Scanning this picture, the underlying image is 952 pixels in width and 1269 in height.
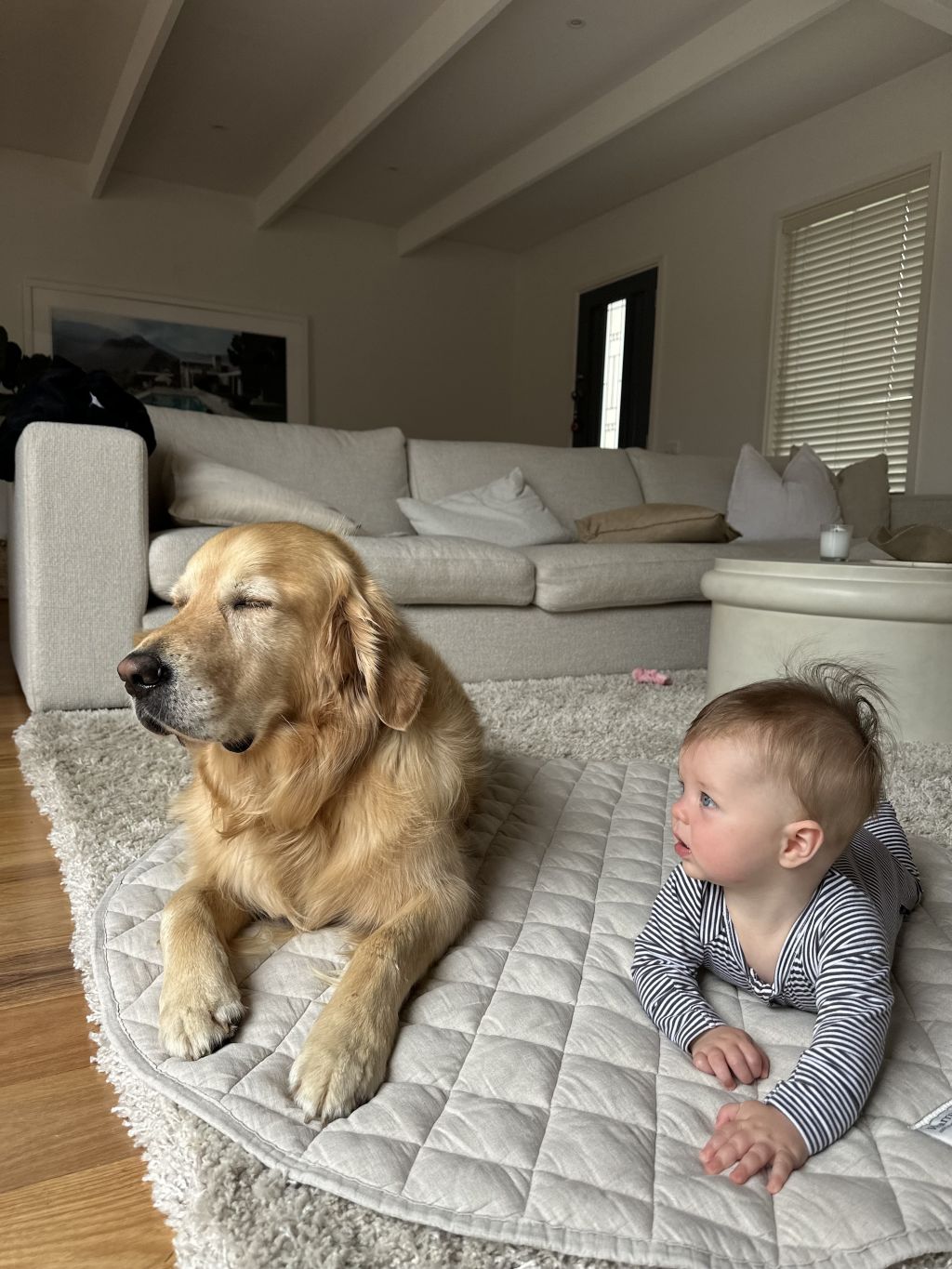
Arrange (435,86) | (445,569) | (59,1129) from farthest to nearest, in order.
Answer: (435,86) → (445,569) → (59,1129)

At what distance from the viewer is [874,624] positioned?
2.17 metres

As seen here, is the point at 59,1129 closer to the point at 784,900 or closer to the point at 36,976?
the point at 36,976

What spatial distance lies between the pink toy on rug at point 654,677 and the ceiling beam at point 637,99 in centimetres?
314

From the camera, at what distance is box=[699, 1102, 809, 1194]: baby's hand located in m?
0.72

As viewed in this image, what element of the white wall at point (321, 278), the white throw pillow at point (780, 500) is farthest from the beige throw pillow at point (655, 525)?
the white wall at point (321, 278)

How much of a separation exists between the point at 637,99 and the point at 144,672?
17.3 ft

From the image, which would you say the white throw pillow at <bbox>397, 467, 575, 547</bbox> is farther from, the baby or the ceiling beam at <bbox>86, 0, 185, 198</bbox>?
the ceiling beam at <bbox>86, 0, 185, 198</bbox>

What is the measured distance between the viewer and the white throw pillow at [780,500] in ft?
13.0

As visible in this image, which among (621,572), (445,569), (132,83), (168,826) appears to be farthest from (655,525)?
(132,83)

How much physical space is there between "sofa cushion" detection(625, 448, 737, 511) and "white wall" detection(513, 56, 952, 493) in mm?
1415

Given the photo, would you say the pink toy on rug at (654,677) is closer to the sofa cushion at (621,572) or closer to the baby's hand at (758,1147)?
the sofa cushion at (621,572)

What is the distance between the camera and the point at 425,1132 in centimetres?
77

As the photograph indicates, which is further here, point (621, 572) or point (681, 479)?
point (681, 479)

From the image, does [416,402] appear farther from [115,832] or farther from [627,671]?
[115,832]
